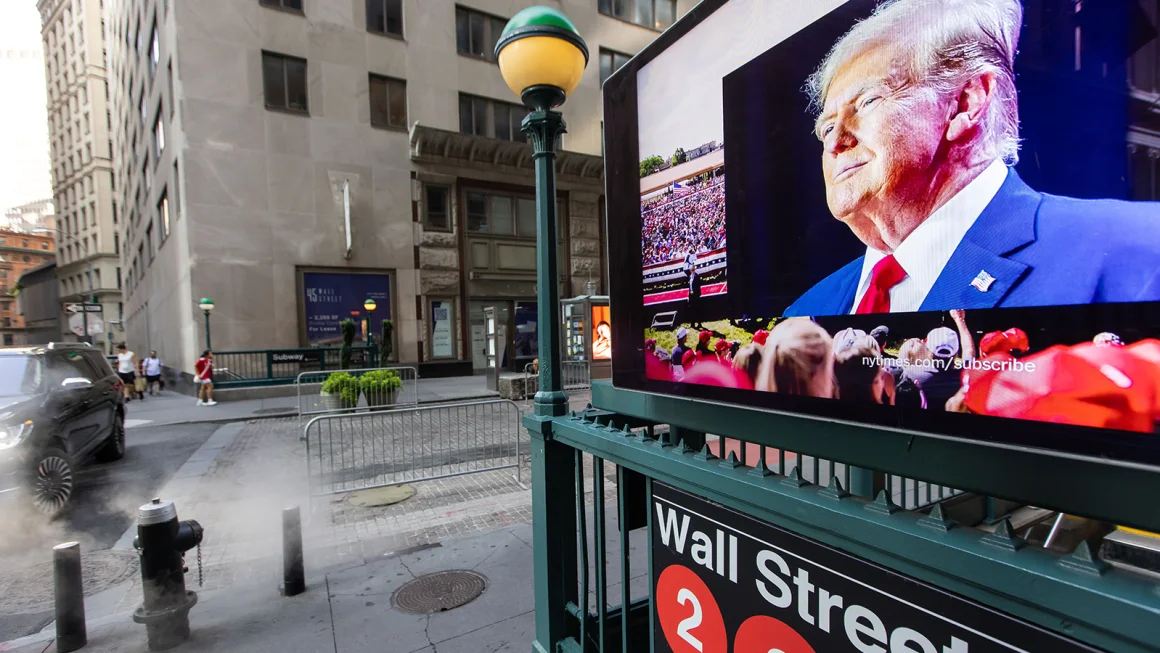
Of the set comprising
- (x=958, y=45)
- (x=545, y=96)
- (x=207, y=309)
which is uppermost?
(x=545, y=96)

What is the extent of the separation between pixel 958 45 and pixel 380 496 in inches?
269

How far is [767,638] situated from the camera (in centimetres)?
163

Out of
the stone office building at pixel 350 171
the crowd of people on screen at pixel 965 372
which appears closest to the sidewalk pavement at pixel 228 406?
the stone office building at pixel 350 171

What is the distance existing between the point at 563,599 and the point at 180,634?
2.63 metres

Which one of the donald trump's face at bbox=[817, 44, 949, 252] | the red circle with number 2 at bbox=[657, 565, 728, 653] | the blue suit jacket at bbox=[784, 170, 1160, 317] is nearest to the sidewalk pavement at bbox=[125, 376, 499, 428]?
the red circle with number 2 at bbox=[657, 565, 728, 653]

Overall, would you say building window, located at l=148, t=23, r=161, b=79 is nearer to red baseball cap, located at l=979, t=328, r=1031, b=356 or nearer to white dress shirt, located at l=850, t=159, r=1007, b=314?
white dress shirt, located at l=850, t=159, r=1007, b=314

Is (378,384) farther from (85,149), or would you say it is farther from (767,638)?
(85,149)

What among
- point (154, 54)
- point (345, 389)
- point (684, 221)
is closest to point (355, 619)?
point (684, 221)

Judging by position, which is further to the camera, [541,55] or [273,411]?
[273,411]

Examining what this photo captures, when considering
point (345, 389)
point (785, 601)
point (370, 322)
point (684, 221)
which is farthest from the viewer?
point (370, 322)

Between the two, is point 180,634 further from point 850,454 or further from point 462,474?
point 850,454

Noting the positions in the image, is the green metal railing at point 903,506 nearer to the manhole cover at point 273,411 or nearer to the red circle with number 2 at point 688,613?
the red circle with number 2 at point 688,613

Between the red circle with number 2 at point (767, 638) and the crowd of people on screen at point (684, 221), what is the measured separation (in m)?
1.19

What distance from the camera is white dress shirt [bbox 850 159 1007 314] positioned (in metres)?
1.13
